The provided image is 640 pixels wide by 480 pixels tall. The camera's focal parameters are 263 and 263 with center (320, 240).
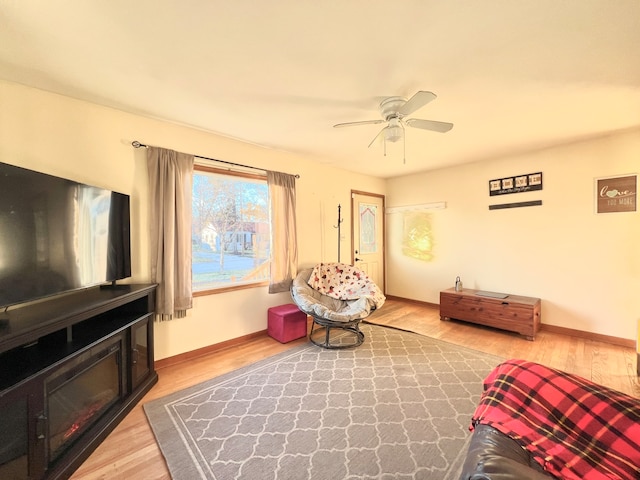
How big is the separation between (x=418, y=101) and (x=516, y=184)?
292 cm

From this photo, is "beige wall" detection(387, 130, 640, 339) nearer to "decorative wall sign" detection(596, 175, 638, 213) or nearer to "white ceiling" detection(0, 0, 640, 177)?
"decorative wall sign" detection(596, 175, 638, 213)

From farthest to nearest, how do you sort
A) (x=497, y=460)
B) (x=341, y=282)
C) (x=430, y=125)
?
1. (x=341, y=282)
2. (x=430, y=125)
3. (x=497, y=460)

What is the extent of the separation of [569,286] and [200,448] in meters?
4.46

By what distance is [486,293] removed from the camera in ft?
12.9

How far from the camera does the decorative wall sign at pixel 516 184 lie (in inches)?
145

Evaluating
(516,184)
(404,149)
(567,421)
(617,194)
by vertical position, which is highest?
(404,149)

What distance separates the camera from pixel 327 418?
6.34ft

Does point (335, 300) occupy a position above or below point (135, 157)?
below

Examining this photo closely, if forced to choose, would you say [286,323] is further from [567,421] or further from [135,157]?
[567,421]

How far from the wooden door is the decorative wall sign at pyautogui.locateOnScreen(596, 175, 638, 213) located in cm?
308

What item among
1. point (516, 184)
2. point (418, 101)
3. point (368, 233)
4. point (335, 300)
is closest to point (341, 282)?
point (335, 300)

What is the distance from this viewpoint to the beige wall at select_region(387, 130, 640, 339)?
3.12 meters

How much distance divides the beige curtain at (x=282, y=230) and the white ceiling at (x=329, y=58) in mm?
907

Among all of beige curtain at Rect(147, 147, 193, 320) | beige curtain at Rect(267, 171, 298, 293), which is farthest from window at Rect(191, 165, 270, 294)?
beige curtain at Rect(147, 147, 193, 320)
